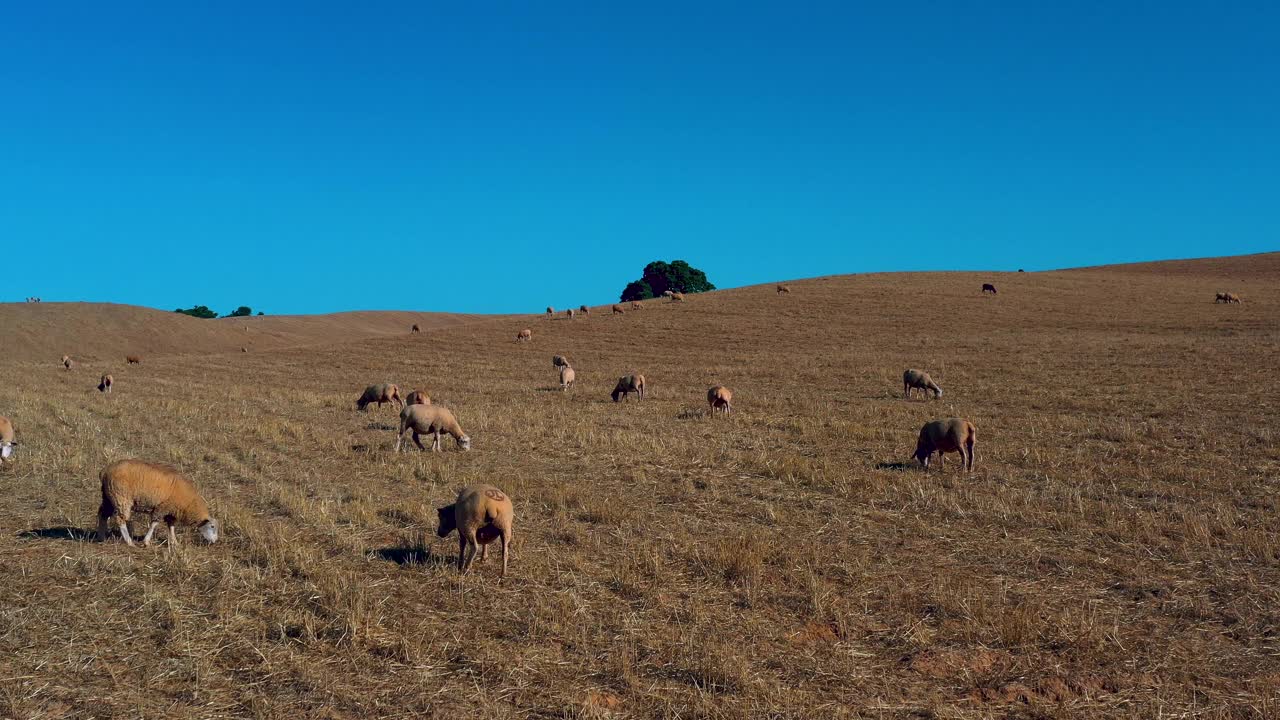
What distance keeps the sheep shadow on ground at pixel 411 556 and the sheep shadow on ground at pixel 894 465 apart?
8330 mm

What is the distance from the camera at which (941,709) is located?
5895 mm

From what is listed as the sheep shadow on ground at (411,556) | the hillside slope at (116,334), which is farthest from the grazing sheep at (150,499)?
the hillside slope at (116,334)

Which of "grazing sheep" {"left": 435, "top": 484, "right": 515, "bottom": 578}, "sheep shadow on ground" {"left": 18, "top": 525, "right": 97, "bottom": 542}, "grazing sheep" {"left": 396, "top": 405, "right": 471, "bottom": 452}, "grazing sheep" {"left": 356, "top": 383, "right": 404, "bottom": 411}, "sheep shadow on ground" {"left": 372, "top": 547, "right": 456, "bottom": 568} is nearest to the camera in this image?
"grazing sheep" {"left": 435, "top": 484, "right": 515, "bottom": 578}

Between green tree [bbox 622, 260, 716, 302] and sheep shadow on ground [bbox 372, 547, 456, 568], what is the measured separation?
10197 centimetres

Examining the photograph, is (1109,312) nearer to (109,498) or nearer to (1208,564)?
(1208,564)

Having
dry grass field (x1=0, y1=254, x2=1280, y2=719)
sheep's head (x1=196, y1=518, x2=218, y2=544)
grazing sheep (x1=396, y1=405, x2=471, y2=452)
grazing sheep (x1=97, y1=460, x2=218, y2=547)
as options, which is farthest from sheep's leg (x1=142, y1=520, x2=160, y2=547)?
grazing sheep (x1=396, y1=405, x2=471, y2=452)

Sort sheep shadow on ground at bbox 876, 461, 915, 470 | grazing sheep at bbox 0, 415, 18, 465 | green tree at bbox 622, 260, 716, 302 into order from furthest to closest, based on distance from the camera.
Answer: green tree at bbox 622, 260, 716, 302
sheep shadow on ground at bbox 876, 461, 915, 470
grazing sheep at bbox 0, 415, 18, 465

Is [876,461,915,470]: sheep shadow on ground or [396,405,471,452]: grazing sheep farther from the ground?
[396,405,471,452]: grazing sheep

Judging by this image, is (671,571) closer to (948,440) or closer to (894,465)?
(948,440)

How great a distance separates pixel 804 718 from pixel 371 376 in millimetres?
35444

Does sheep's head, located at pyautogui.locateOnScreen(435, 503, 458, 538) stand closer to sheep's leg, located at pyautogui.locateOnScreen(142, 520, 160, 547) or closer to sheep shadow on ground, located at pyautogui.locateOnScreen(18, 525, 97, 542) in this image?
sheep's leg, located at pyautogui.locateOnScreen(142, 520, 160, 547)

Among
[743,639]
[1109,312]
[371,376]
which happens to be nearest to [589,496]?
[743,639]

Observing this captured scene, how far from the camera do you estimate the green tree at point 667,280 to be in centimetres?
11219

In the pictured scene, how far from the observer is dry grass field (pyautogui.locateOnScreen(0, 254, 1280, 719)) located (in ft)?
Answer: 20.2
